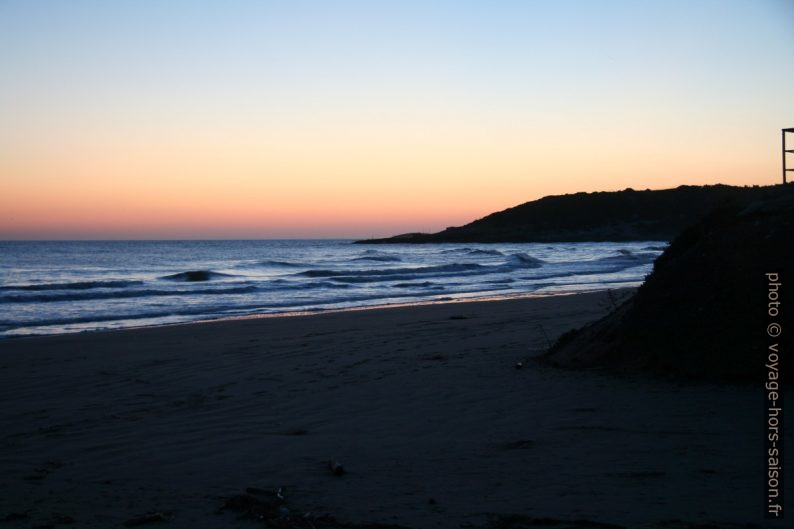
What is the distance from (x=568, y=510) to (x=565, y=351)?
4658mm

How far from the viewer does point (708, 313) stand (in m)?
7.32

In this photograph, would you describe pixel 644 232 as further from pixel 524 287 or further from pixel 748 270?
pixel 748 270

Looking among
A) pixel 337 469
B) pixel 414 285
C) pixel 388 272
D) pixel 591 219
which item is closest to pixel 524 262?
pixel 388 272

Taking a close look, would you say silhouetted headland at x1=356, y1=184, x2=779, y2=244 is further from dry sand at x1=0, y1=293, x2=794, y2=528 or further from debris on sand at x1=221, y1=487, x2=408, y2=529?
debris on sand at x1=221, y1=487, x2=408, y2=529

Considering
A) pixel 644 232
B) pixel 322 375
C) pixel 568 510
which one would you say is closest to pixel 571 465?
pixel 568 510

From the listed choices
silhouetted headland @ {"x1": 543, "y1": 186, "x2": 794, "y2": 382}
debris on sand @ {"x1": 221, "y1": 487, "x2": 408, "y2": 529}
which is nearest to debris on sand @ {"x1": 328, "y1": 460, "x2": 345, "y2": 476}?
debris on sand @ {"x1": 221, "y1": 487, "x2": 408, "y2": 529}

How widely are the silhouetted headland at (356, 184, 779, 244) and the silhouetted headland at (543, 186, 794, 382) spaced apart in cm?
9141

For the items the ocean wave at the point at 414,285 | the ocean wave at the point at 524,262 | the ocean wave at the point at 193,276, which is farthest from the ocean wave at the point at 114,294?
the ocean wave at the point at 524,262

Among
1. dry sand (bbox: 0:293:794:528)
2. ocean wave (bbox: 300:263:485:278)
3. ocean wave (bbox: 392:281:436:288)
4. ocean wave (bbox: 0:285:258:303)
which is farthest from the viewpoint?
ocean wave (bbox: 300:263:485:278)

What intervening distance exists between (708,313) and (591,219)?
102 metres

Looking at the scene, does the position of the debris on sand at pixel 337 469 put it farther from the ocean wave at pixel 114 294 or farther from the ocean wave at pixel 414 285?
the ocean wave at pixel 414 285

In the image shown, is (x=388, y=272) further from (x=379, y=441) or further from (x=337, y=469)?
(x=337, y=469)

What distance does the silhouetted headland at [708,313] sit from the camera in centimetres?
704

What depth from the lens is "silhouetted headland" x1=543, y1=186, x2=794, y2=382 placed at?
704cm
